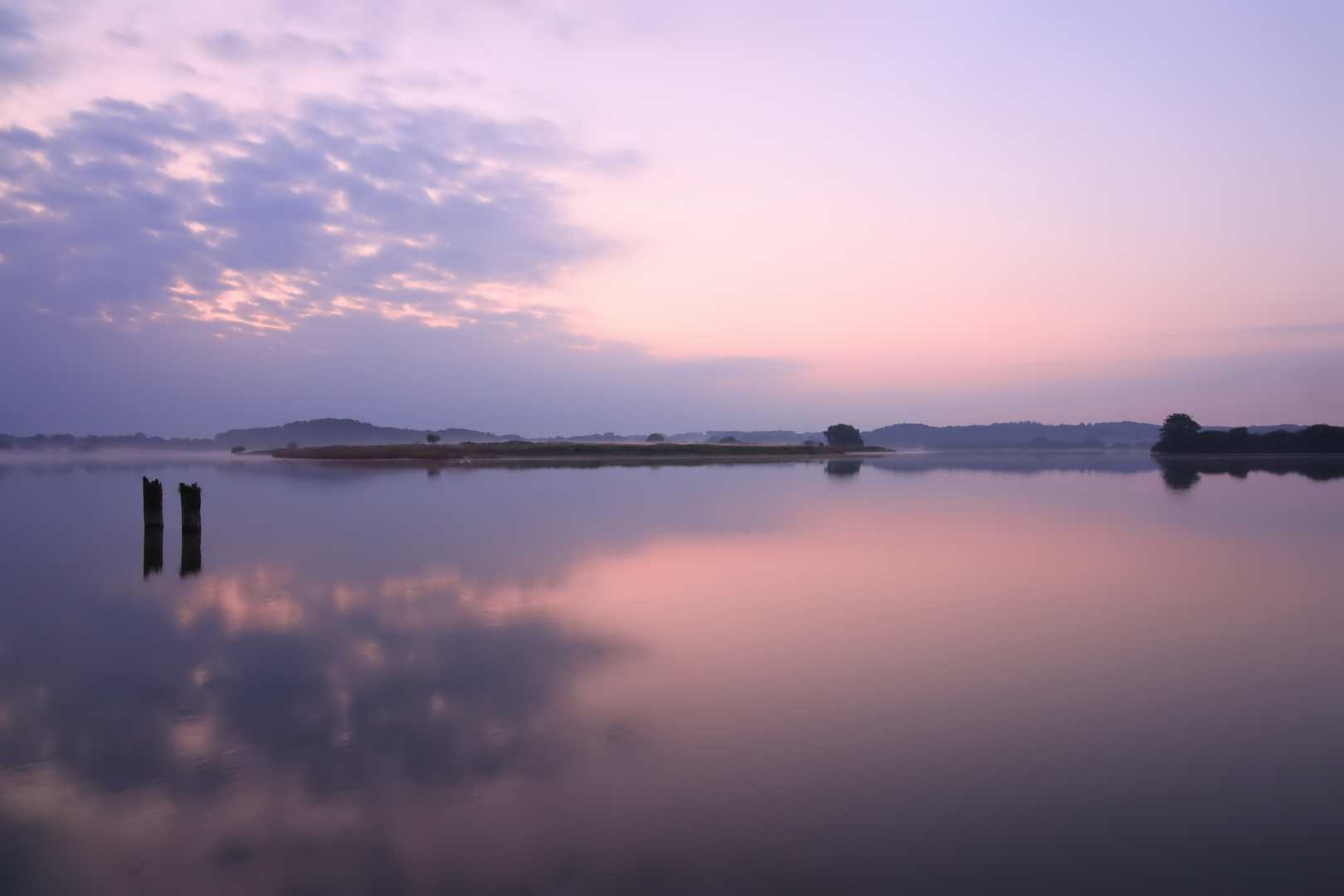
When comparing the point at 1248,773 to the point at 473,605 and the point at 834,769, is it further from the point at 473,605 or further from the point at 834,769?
the point at 473,605

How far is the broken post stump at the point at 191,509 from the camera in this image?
1819 centimetres

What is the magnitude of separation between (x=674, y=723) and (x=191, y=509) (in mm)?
16377

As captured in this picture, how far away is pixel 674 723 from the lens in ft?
22.5

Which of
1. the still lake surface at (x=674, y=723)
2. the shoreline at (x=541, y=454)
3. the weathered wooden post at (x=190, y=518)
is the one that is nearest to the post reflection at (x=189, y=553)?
the weathered wooden post at (x=190, y=518)

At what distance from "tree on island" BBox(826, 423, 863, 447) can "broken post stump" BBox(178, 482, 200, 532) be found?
350 ft

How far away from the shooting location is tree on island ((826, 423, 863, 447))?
119 meters

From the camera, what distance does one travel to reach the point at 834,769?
5914 mm

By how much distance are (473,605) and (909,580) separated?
24.8ft

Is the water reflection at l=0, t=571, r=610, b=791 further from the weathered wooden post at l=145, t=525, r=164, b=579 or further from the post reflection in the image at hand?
the weathered wooden post at l=145, t=525, r=164, b=579

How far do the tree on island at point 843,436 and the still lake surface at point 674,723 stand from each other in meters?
103

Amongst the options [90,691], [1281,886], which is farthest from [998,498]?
[90,691]

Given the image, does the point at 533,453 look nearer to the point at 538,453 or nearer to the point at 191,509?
the point at 538,453

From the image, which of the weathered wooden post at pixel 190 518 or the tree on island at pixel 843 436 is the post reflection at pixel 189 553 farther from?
the tree on island at pixel 843 436

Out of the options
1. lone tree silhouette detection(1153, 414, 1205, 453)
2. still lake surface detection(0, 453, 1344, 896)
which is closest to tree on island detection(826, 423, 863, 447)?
lone tree silhouette detection(1153, 414, 1205, 453)
